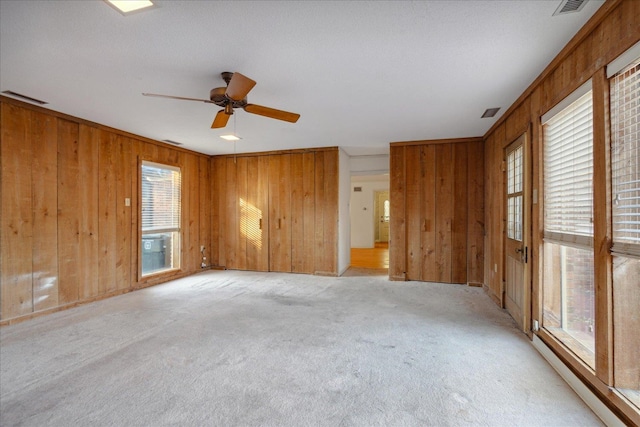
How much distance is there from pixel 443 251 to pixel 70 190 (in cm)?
566

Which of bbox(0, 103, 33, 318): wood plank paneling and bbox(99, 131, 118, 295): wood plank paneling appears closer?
bbox(0, 103, 33, 318): wood plank paneling

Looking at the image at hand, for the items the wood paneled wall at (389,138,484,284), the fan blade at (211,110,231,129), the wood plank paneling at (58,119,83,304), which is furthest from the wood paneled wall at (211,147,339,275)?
the fan blade at (211,110,231,129)

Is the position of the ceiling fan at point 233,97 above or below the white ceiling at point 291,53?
below

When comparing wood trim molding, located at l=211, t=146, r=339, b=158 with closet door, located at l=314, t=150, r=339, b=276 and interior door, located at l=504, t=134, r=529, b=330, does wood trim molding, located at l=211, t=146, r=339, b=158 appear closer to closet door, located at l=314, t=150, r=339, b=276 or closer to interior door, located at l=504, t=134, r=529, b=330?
closet door, located at l=314, t=150, r=339, b=276

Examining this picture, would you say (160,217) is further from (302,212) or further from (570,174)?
(570,174)

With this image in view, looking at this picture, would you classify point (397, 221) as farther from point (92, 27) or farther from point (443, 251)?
point (92, 27)

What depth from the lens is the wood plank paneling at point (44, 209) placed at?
3568 mm

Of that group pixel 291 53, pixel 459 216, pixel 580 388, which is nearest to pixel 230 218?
pixel 459 216

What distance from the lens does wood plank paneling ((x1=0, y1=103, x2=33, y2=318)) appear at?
10.8ft

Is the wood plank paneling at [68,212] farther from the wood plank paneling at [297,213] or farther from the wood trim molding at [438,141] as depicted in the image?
the wood trim molding at [438,141]

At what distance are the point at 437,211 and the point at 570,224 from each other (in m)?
2.95

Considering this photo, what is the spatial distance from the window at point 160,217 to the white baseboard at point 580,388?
5543 millimetres

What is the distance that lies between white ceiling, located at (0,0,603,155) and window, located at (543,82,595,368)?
0.59m

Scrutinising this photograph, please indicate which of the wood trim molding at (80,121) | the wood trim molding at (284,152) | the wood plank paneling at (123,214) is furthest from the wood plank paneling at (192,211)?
the wood plank paneling at (123,214)
